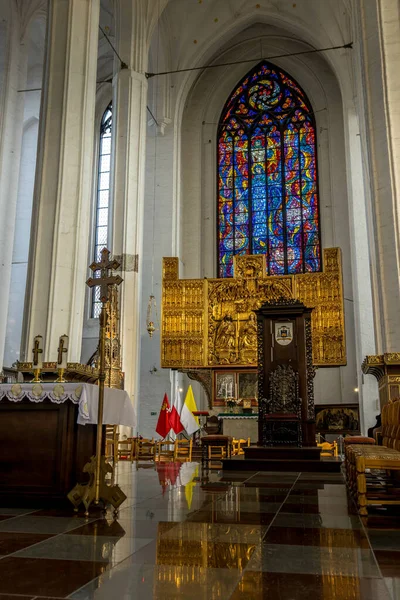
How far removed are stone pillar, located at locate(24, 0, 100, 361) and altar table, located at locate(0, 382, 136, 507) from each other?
167 inches

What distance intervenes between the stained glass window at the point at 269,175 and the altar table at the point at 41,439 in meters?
15.2

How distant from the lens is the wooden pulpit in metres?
10.2

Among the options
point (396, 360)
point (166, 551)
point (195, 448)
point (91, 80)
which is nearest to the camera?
point (166, 551)

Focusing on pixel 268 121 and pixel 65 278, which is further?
pixel 268 121

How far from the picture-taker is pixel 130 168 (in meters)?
15.7

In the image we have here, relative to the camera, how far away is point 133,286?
15.3 metres

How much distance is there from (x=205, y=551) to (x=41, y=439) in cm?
249

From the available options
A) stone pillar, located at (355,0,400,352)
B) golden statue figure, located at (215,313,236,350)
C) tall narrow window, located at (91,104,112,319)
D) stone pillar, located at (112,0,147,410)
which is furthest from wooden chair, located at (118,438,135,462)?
tall narrow window, located at (91,104,112,319)

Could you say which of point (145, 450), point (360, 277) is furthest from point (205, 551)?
point (360, 277)

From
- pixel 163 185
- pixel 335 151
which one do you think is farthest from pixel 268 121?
pixel 163 185

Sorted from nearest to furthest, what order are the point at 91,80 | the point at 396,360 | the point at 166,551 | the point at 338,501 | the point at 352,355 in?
the point at 166,551 → the point at 338,501 → the point at 396,360 → the point at 91,80 → the point at 352,355

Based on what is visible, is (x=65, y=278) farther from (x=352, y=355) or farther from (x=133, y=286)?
(x=352, y=355)

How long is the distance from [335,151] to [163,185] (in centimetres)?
636

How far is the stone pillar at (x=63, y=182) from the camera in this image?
32.2ft
